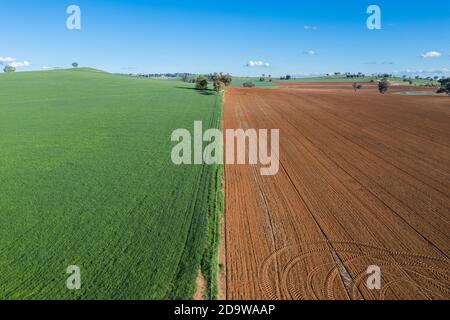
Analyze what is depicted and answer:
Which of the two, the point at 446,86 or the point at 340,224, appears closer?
the point at 340,224

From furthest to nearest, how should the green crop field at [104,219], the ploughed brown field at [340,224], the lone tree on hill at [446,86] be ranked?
the lone tree on hill at [446,86], the ploughed brown field at [340,224], the green crop field at [104,219]

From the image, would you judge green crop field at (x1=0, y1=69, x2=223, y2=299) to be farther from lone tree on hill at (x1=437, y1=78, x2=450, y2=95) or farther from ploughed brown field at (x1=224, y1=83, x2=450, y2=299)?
Answer: lone tree on hill at (x1=437, y1=78, x2=450, y2=95)

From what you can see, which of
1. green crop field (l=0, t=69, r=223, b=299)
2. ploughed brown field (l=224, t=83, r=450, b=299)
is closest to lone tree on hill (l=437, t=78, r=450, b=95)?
ploughed brown field (l=224, t=83, r=450, b=299)

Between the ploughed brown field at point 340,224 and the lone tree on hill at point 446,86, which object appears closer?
the ploughed brown field at point 340,224

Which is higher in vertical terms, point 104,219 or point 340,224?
point 104,219

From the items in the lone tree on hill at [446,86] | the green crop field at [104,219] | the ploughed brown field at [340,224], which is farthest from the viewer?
the lone tree on hill at [446,86]

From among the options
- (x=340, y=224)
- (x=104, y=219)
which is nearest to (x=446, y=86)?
(x=340, y=224)

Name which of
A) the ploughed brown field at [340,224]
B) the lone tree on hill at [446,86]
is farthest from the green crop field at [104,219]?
the lone tree on hill at [446,86]

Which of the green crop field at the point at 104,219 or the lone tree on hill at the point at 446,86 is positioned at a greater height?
the lone tree on hill at the point at 446,86

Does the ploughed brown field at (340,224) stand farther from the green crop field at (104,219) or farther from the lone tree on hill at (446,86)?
the lone tree on hill at (446,86)

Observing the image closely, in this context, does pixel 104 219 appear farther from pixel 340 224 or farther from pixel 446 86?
pixel 446 86
